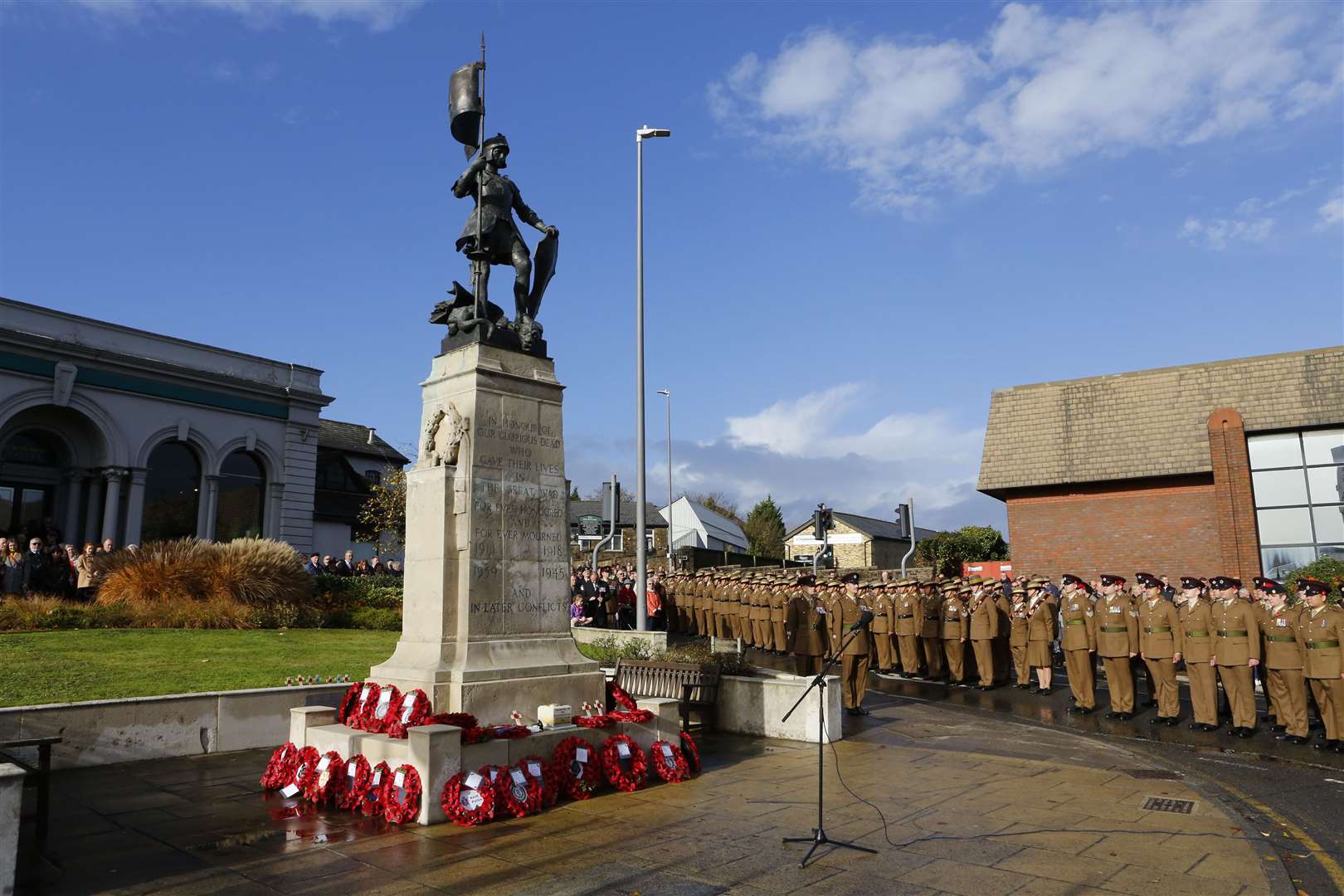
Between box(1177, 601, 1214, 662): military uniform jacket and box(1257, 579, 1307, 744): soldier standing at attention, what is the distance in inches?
24.0

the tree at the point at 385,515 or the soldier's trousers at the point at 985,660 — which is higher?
the tree at the point at 385,515

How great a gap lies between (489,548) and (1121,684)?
968 cm

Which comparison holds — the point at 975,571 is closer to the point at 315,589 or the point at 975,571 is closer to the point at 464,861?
the point at 315,589

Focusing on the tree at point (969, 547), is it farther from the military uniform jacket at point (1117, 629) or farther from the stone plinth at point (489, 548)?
the stone plinth at point (489, 548)

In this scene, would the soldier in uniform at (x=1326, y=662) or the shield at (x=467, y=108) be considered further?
the soldier in uniform at (x=1326, y=662)

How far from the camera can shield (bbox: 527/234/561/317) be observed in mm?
9578

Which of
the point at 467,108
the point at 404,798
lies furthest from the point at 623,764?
the point at 467,108

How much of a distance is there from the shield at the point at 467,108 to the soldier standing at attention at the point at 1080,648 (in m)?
10.8

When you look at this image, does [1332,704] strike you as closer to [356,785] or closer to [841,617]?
[841,617]

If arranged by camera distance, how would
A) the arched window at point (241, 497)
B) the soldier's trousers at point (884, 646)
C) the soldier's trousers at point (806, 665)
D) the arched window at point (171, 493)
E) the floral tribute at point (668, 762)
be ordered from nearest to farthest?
1. the floral tribute at point (668, 762)
2. the soldier's trousers at point (806, 665)
3. the soldier's trousers at point (884, 646)
4. the arched window at point (171, 493)
5. the arched window at point (241, 497)

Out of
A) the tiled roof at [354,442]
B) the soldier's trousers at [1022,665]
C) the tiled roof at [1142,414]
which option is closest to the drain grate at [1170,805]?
the soldier's trousers at [1022,665]

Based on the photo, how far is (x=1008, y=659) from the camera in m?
17.4

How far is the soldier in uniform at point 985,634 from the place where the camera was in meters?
16.0

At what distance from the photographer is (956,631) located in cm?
1656
